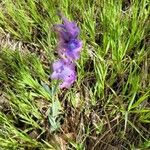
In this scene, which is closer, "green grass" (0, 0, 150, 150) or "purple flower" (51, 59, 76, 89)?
"purple flower" (51, 59, 76, 89)

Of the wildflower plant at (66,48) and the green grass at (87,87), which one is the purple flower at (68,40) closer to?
the wildflower plant at (66,48)

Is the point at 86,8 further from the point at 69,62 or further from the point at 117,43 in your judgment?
the point at 69,62

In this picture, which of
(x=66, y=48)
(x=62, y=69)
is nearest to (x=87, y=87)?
(x=62, y=69)

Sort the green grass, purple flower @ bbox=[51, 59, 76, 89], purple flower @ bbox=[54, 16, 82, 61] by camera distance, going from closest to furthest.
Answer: purple flower @ bbox=[54, 16, 82, 61]
purple flower @ bbox=[51, 59, 76, 89]
the green grass

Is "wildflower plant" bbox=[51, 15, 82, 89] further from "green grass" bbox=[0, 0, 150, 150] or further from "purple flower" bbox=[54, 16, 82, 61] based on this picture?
"green grass" bbox=[0, 0, 150, 150]

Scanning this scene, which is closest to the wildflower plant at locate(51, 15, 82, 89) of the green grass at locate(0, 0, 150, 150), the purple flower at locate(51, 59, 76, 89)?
the purple flower at locate(51, 59, 76, 89)

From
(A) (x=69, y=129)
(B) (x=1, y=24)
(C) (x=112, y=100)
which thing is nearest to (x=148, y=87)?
(C) (x=112, y=100)
